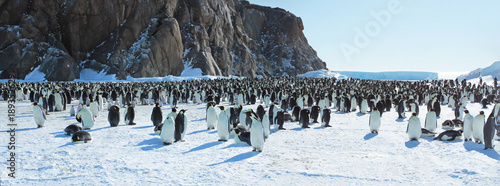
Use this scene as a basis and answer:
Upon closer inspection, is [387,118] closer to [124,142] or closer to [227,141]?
[227,141]

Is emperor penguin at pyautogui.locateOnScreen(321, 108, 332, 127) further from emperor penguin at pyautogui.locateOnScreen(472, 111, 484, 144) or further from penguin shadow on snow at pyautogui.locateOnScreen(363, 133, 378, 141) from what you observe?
emperor penguin at pyautogui.locateOnScreen(472, 111, 484, 144)

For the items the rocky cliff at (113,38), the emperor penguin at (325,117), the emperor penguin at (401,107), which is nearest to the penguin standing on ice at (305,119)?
the emperor penguin at (325,117)

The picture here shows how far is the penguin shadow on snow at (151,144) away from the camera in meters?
7.38

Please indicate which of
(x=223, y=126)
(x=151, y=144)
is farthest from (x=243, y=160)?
(x=151, y=144)

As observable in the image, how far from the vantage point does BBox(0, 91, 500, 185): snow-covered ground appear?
540cm

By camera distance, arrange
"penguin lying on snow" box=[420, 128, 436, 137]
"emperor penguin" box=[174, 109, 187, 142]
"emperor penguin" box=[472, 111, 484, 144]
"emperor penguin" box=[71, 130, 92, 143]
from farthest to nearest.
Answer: "penguin lying on snow" box=[420, 128, 436, 137]
"emperor penguin" box=[472, 111, 484, 144]
"emperor penguin" box=[174, 109, 187, 142]
"emperor penguin" box=[71, 130, 92, 143]

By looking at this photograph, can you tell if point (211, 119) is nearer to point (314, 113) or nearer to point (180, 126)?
point (180, 126)

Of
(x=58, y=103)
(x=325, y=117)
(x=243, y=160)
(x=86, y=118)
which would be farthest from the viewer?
(x=58, y=103)

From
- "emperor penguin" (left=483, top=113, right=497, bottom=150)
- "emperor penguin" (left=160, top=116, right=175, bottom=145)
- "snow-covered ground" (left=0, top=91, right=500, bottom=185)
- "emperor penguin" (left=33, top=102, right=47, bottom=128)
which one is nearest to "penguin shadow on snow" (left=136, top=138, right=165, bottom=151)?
"snow-covered ground" (left=0, top=91, right=500, bottom=185)

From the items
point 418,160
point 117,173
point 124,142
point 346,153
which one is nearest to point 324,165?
point 346,153

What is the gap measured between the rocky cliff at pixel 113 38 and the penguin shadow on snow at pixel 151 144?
118ft

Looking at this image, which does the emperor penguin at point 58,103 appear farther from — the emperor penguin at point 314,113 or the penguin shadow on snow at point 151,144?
the emperor penguin at point 314,113

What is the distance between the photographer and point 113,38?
45.5m

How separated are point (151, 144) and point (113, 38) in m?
41.6
